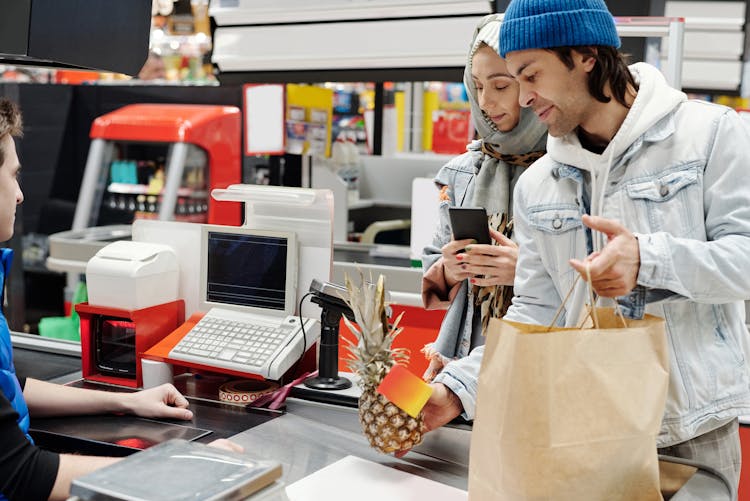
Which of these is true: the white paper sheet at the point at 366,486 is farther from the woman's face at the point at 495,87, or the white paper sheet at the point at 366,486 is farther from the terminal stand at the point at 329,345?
the woman's face at the point at 495,87

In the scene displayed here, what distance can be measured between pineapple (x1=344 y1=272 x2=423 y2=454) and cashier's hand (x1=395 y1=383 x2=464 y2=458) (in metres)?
0.07

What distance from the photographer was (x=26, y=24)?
5.72 feet

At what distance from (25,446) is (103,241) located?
11.8 ft

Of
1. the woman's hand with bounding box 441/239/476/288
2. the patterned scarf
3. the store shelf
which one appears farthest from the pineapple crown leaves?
the store shelf

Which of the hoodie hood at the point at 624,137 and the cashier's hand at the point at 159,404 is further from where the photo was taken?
the cashier's hand at the point at 159,404

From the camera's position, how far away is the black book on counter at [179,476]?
1.16 m

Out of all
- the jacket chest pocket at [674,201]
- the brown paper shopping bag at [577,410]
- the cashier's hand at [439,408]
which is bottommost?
the cashier's hand at [439,408]

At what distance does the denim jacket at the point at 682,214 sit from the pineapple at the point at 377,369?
1.19 ft

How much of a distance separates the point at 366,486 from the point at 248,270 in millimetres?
925

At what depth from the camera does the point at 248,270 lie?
2.34 meters

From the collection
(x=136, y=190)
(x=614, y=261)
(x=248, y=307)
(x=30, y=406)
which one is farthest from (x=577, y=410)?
(x=136, y=190)

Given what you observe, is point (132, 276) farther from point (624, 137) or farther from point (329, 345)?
point (624, 137)

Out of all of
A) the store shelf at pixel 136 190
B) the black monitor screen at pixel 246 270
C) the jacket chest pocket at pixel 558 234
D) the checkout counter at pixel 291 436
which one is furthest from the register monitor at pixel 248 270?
the store shelf at pixel 136 190

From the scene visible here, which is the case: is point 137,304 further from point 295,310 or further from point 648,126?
point 648,126
